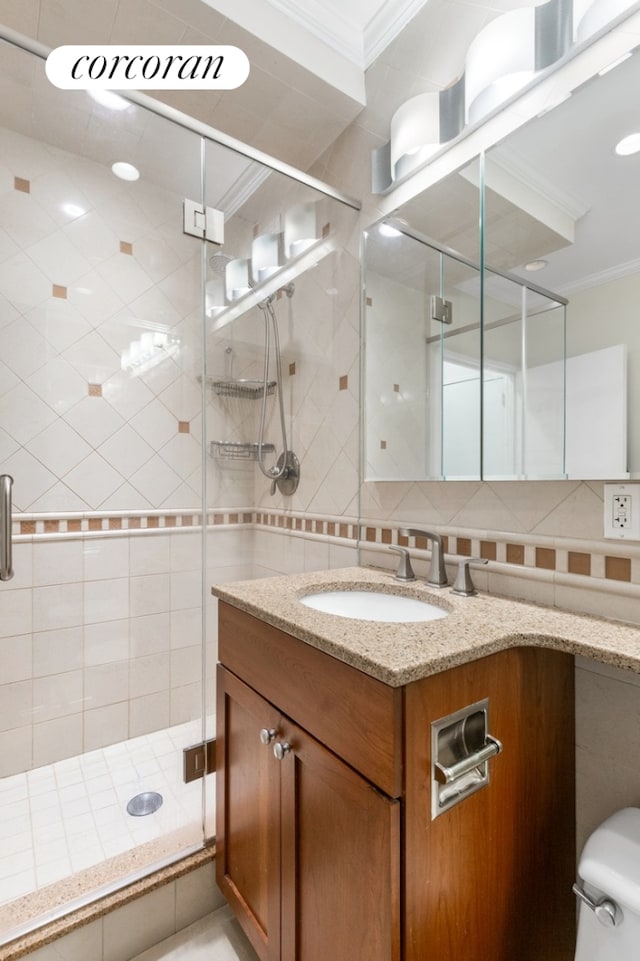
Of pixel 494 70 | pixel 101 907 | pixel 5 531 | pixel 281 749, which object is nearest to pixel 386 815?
pixel 281 749

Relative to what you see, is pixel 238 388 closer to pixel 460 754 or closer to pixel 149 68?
pixel 149 68

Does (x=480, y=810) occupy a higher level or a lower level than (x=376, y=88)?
lower

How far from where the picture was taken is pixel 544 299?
103 centimetres

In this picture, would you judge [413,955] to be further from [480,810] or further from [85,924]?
[85,924]

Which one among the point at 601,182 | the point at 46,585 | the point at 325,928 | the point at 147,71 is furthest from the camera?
the point at 46,585

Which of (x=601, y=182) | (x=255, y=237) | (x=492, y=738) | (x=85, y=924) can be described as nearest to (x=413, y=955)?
(x=492, y=738)

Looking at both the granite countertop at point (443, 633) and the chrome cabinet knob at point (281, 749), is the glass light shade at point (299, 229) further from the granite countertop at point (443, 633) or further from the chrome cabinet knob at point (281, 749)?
the chrome cabinet knob at point (281, 749)

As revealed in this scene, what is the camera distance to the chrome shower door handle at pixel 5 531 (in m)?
1.29

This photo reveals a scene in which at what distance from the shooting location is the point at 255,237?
5.23 ft

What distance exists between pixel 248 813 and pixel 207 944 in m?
0.43

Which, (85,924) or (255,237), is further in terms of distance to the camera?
(255,237)

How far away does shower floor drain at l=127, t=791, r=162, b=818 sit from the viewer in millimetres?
1404

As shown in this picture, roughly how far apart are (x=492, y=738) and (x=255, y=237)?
1.64 m

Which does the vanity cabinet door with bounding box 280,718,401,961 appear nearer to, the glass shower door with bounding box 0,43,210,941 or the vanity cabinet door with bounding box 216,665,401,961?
the vanity cabinet door with bounding box 216,665,401,961
